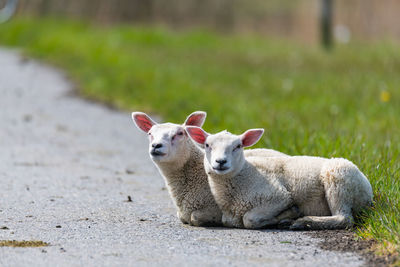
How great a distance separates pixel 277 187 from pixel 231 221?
0.44 metres

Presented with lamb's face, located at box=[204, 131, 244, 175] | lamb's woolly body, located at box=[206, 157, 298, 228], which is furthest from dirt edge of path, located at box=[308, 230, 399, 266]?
lamb's face, located at box=[204, 131, 244, 175]

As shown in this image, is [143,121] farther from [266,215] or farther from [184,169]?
[266,215]

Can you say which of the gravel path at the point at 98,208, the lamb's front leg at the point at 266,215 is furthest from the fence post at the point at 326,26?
the lamb's front leg at the point at 266,215

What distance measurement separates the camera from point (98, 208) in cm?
680

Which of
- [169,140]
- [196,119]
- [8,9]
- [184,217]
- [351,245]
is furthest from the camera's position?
[8,9]

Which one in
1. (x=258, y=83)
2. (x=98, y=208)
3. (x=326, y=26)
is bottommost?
(x=258, y=83)

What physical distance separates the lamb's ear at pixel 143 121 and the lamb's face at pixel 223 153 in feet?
2.30

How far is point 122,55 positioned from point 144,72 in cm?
230

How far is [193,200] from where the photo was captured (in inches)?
248

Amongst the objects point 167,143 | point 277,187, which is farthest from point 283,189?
point 167,143

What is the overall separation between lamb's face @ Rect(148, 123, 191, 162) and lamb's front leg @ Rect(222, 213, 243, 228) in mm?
581

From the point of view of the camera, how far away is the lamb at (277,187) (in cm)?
591

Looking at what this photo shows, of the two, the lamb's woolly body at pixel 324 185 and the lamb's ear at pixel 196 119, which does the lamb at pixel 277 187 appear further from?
the lamb's ear at pixel 196 119

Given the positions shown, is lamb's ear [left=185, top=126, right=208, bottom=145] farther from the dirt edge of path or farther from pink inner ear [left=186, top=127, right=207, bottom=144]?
the dirt edge of path
